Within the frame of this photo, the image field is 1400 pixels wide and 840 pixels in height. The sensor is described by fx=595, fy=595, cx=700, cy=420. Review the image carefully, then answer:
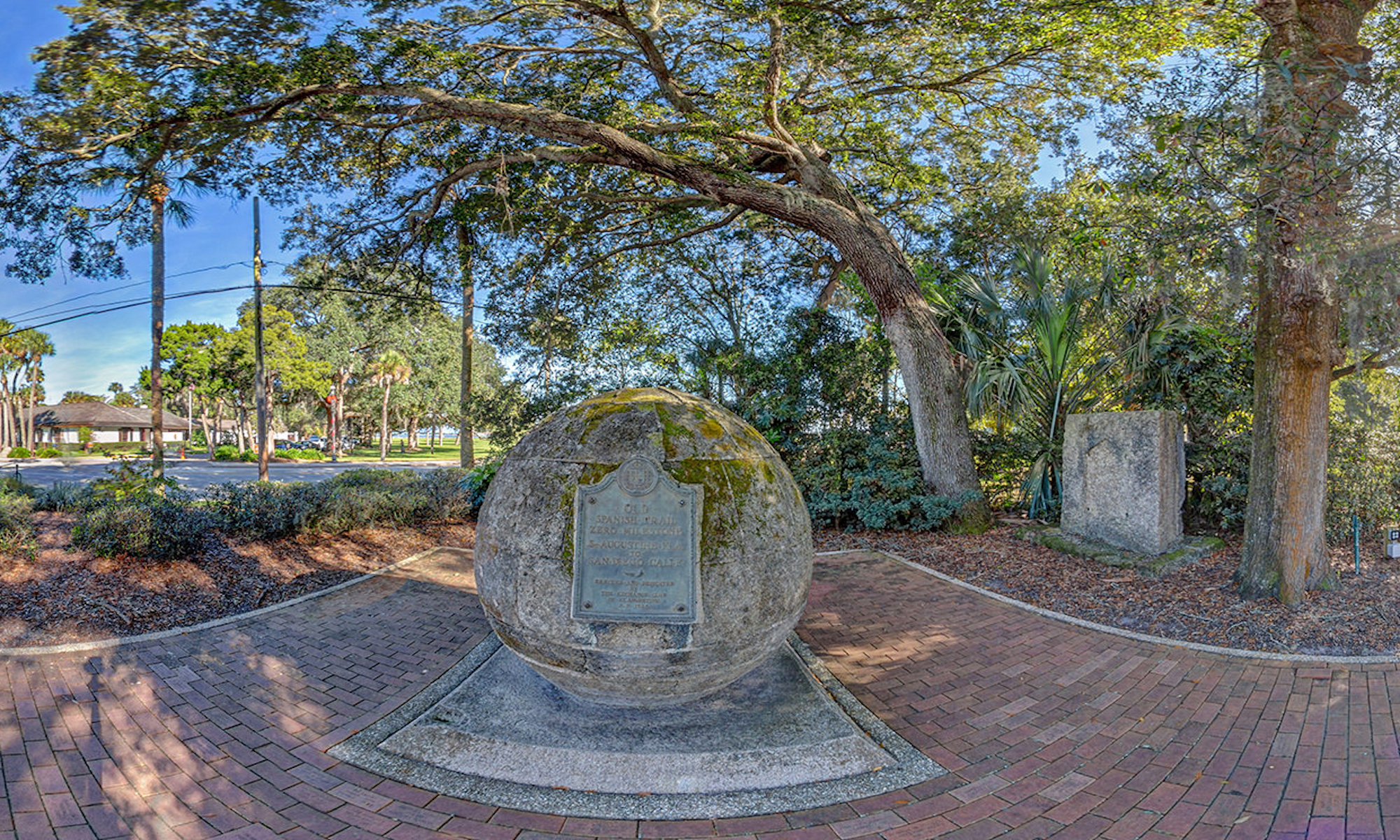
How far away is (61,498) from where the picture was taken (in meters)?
8.11

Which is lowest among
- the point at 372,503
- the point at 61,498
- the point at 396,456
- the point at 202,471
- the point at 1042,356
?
the point at 396,456

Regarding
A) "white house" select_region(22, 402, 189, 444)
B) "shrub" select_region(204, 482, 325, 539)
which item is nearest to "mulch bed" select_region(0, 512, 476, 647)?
"shrub" select_region(204, 482, 325, 539)

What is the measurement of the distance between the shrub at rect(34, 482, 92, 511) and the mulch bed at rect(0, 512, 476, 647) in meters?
0.28

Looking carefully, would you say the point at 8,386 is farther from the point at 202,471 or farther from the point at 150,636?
the point at 150,636

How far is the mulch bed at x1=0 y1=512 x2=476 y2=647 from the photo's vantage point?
517cm

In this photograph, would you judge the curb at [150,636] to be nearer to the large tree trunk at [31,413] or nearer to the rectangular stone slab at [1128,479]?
the rectangular stone slab at [1128,479]

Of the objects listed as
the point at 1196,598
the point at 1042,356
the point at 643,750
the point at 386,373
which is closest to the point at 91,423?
the point at 386,373

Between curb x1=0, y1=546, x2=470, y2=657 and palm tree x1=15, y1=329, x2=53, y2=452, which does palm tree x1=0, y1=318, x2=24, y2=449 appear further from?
curb x1=0, y1=546, x2=470, y2=657

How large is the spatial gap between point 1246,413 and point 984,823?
8.45 m

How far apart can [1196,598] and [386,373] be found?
38.7 meters

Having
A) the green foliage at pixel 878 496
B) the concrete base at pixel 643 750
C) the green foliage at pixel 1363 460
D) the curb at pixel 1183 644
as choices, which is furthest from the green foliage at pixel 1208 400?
the concrete base at pixel 643 750

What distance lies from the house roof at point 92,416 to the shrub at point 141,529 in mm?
48392

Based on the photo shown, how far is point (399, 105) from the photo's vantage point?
8945 mm

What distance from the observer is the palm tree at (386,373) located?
35.6 m
